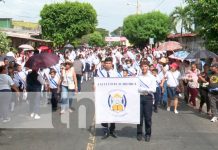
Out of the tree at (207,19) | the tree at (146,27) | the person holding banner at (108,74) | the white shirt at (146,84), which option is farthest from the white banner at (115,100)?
the tree at (146,27)

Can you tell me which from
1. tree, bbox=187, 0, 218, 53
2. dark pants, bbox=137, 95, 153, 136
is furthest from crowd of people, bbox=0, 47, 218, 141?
tree, bbox=187, 0, 218, 53

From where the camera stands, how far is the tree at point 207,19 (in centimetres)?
1477

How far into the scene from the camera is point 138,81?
9289mm

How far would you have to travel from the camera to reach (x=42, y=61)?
12078 mm

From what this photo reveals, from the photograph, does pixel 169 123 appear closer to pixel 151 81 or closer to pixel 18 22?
pixel 151 81

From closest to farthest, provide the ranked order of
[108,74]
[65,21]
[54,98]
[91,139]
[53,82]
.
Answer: [91,139] → [108,74] → [54,98] → [53,82] → [65,21]

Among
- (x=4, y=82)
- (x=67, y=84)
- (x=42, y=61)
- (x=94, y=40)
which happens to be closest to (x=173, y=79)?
(x=67, y=84)

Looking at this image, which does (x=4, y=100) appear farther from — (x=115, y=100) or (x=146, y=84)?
(x=146, y=84)

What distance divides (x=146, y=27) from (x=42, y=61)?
57.9 metres

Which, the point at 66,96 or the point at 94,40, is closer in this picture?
the point at 66,96

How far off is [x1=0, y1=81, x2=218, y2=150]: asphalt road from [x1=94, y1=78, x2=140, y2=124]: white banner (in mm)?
444

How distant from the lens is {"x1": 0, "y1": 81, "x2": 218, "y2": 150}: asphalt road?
872 centimetres

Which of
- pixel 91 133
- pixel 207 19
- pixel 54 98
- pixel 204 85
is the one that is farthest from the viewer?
pixel 207 19

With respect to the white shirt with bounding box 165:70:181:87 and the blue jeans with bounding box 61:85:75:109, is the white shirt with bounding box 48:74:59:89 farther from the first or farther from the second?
the white shirt with bounding box 165:70:181:87
